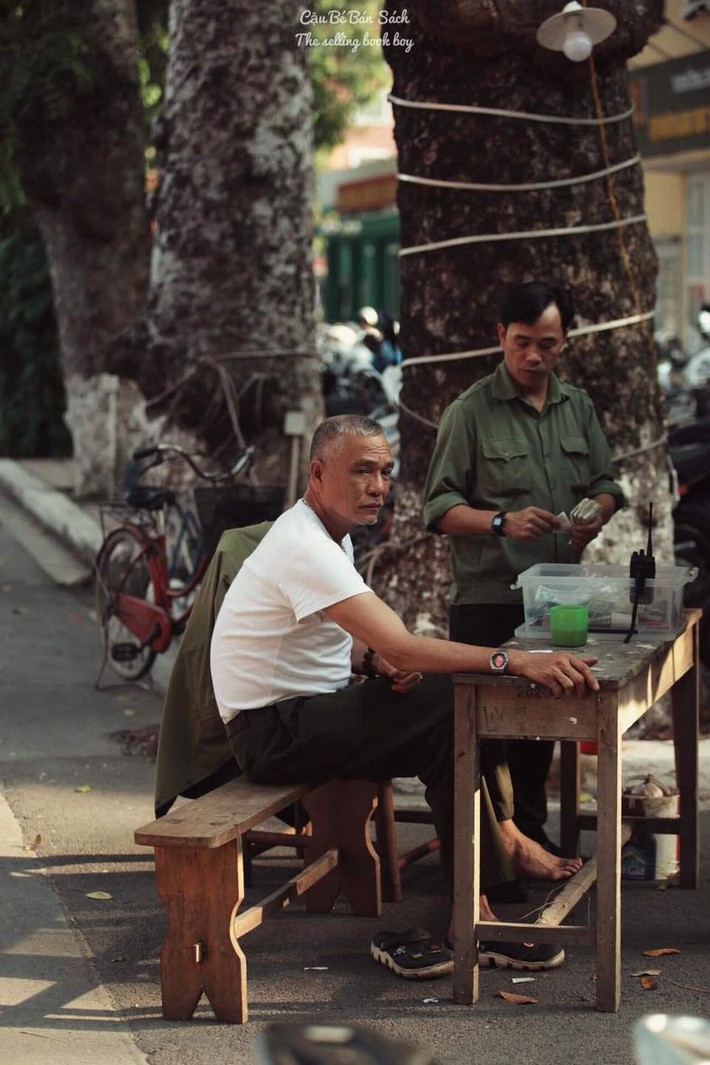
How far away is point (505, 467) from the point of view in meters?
5.51

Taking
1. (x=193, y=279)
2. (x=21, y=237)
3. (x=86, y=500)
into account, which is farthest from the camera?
(x=21, y=237)

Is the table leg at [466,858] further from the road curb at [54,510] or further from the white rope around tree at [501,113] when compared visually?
the road curb at [54,510]

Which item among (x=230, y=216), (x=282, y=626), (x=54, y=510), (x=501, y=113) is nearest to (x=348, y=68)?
(x=54, y=510)

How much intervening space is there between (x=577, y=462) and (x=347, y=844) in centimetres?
149

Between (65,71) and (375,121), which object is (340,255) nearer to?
(375,121)

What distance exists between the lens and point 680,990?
15.3ft

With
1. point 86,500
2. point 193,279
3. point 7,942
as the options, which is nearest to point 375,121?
point 86,500

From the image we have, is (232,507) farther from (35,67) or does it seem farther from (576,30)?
(35,67)

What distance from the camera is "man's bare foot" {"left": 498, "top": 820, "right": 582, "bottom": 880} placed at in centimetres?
510

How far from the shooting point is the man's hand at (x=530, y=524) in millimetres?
5211

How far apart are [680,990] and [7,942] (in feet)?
6.38

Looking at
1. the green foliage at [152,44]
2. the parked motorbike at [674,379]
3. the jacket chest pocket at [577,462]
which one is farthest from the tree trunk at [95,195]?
the jacket chest pocket at [577,462]

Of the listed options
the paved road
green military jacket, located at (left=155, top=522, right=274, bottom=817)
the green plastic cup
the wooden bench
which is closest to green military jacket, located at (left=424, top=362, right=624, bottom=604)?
green military jacket, located at (left=155, top=522, right=274, bottom=817)

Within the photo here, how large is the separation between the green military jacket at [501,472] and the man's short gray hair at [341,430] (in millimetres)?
723
